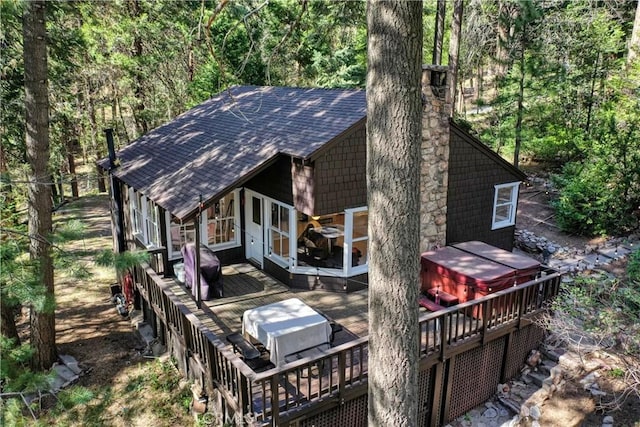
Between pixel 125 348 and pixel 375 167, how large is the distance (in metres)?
7.45

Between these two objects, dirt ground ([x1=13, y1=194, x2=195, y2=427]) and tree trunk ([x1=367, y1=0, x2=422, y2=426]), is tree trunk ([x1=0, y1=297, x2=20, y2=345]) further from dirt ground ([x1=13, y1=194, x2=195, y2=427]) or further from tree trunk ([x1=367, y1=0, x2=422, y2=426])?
tree trunk ([x1=367, y1=0, x2=422, y2=426])

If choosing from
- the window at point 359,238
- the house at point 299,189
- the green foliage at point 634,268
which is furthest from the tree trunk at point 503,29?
the window at point 359,238

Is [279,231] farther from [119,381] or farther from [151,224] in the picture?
[119,381]

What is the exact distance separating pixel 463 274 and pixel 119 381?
21.5 feet

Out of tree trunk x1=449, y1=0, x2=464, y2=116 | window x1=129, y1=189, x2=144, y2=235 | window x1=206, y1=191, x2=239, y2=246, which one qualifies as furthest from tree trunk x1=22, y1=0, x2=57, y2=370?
tree trunk x1=449, y1=0, x2=464, y2=116

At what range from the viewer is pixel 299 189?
9.09 metres

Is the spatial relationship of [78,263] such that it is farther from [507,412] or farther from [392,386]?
[507,412]

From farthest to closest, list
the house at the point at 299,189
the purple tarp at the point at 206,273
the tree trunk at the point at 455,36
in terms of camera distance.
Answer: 1. the tree trunk at the point at 455,36
2. the purple tarp at the point at 206,273
3. the house at the point at 299,189

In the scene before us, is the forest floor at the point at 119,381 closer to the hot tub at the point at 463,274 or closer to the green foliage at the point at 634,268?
the green foliage at the point at 634,268

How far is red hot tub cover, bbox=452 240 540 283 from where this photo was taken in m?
8.73

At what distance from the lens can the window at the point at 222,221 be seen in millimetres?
11047

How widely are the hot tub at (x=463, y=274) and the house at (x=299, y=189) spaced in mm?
882

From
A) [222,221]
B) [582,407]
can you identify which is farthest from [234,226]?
[582,407]

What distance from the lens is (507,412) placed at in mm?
8039
